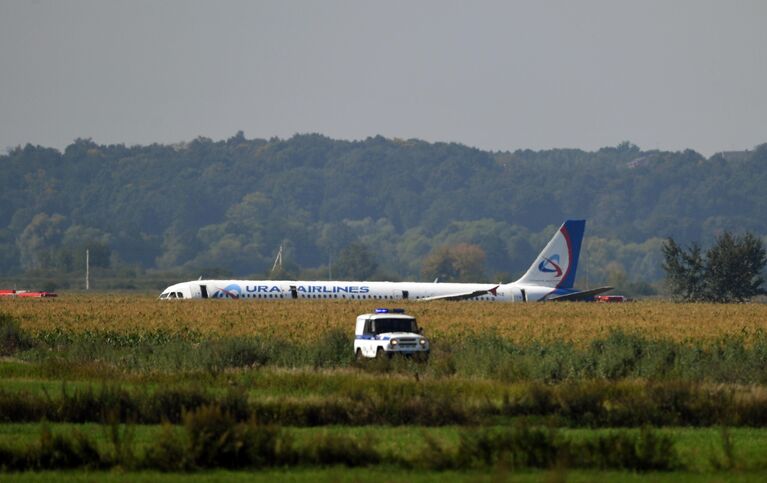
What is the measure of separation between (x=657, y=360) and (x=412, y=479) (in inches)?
790

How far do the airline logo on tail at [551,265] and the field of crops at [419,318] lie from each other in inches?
332

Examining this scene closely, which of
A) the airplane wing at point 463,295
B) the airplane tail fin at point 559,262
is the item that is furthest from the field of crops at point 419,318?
the airplane tail fin at point 559,262

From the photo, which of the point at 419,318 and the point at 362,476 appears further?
the point at 419,318

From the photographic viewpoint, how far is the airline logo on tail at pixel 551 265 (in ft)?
308

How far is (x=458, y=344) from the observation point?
50094 mm

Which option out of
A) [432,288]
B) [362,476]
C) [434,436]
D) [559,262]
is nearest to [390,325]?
[434,436]

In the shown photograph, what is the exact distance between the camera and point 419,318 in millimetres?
66625

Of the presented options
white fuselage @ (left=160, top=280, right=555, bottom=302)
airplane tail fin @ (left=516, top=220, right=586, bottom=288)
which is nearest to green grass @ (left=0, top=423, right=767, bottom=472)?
white fuselage @ (left=160, top=280, right=555, bottom=302)

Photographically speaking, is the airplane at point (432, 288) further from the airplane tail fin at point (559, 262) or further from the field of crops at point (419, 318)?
the field of crops at point (419, 318)

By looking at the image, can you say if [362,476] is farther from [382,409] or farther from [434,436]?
[382,409]

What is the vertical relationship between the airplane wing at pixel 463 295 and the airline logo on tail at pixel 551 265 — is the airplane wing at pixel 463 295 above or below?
below

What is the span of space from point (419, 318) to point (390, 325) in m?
22.1

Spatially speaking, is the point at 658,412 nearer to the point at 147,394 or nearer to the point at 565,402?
the point at 565,402

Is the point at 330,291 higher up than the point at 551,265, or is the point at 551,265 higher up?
the point at 551,265
